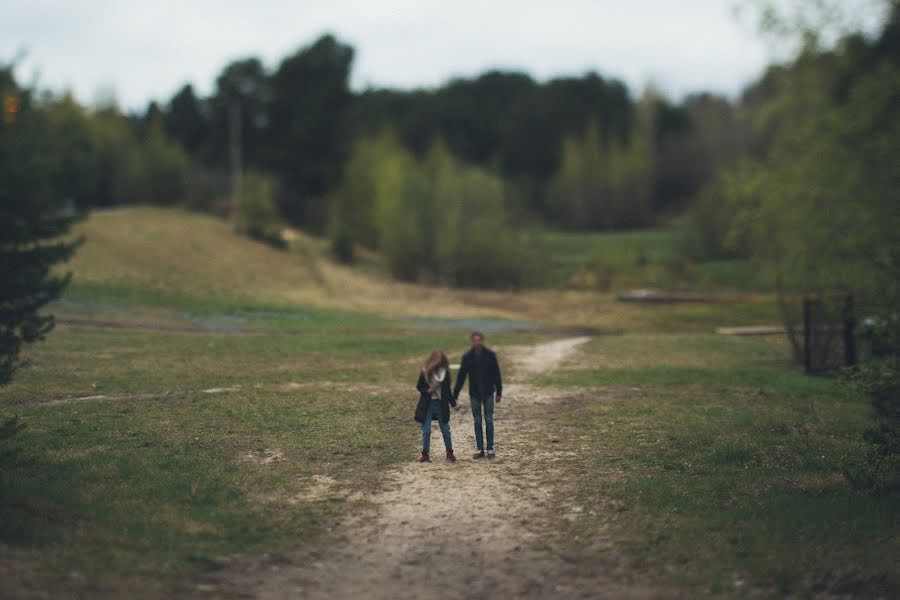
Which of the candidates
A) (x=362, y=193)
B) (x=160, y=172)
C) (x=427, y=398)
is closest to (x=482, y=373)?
(x=427, y=398)

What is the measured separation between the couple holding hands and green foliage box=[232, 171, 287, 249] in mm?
45320

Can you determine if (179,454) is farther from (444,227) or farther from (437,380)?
(444,227)

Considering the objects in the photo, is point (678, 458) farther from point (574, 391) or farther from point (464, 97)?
point (464, 97)

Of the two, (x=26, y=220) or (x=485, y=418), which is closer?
(x=26, y=220)

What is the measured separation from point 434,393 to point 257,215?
1869 inches

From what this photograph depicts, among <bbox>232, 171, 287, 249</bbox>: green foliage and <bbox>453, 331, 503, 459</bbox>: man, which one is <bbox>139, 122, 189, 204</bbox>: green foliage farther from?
<bbox>453, 331, 503, 459</bbox>: man

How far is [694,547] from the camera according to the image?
330 inches

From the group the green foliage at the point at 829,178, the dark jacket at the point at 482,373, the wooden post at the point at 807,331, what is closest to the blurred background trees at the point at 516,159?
the green foliage at the point at 829,178

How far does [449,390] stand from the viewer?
11461mm

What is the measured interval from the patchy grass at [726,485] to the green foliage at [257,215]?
40.0 m

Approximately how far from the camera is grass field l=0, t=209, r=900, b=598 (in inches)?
310

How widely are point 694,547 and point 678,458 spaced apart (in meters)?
3.67

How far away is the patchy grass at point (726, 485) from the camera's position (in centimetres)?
775

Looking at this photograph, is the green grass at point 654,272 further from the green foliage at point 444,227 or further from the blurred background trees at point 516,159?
the green foliage at point 444,227
